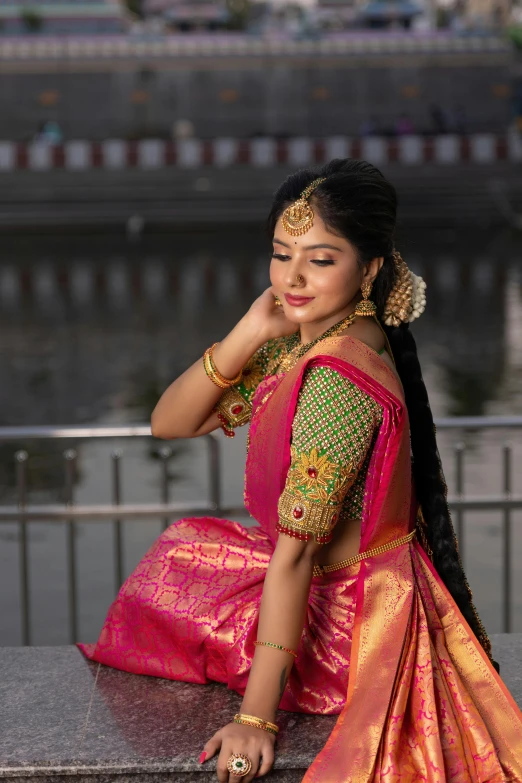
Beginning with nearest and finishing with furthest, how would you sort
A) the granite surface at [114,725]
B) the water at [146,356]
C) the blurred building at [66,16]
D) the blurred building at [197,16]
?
1. the granite surface at [114,725]
2. the water at [146,356]
3. the blurred building at [66,16]
4. the blurred building at [197,16]

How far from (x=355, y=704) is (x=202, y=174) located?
18.1 meters

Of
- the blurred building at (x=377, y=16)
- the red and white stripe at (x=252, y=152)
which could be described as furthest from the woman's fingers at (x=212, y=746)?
the blurred building at (x=377, y=16)

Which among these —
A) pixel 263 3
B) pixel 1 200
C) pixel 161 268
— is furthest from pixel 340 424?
pixel 263 3

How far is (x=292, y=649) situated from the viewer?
219cm

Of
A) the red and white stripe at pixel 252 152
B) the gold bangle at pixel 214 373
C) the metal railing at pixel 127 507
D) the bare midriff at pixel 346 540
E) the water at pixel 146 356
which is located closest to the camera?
the bare midriff at pixel 346 540

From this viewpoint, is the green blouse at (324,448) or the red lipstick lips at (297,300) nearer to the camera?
the green blouse at (324,448)

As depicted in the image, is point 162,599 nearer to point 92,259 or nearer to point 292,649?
point 292,649

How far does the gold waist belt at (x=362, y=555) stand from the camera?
229 cm

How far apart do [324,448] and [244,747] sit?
0.55m

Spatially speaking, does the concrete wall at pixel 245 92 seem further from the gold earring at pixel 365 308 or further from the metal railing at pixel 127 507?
the gold earring at pixel 365 308

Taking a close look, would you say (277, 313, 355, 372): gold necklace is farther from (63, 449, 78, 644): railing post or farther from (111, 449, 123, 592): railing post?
(63, 449, 78, 644): railing post

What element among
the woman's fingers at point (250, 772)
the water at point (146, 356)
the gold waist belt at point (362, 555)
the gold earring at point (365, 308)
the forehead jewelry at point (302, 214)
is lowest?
the water at point (146, 356)

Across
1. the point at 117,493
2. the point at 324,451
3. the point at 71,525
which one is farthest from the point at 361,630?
the point at 71,525

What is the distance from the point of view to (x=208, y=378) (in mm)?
2518
